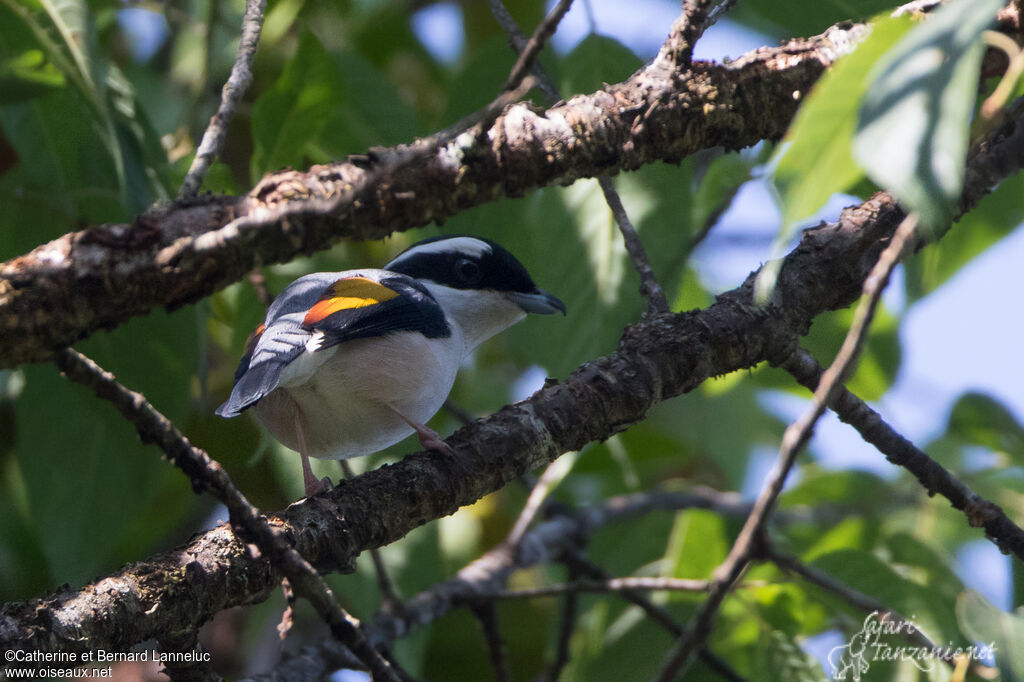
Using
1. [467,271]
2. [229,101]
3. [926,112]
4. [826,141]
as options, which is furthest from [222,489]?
[467,271]

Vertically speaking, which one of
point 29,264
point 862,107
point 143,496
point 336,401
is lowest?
point 143,496

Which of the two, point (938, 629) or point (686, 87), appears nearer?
point (686, 87)

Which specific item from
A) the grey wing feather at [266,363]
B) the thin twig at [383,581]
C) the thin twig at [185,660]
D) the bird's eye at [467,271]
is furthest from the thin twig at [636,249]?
the thin twig at [185,660]

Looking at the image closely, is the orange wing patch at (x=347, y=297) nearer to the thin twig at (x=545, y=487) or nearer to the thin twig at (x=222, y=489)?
the thin twig at (x=545, y=487)

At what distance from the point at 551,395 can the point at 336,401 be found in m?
0.86

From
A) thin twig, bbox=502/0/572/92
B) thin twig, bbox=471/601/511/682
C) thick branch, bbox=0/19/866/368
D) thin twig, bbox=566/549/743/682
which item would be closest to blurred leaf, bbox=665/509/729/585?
thin twig, bbox=566/549/743/682

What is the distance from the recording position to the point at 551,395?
2.46 meters

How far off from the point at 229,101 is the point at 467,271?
1607 mm

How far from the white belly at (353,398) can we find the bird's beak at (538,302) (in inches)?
17.8

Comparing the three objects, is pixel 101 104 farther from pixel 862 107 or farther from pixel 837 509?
pixel 837 509

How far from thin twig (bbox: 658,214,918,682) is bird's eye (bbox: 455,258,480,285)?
2.21 meters

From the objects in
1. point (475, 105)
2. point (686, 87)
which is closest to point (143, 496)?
point (475, 105)

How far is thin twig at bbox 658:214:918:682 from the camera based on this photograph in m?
1.40

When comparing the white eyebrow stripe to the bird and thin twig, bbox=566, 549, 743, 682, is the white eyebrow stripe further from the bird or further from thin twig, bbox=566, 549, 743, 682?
thin twig, bbox=566, 549, 743, 682
